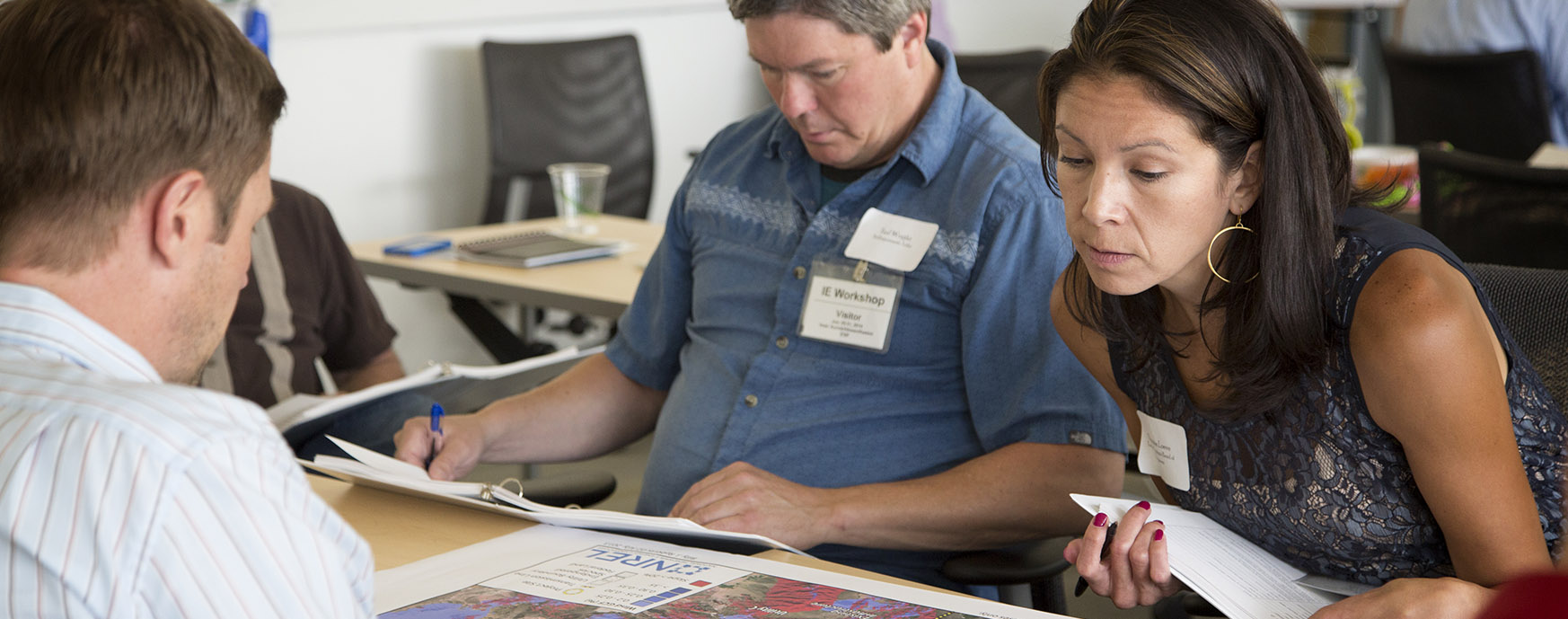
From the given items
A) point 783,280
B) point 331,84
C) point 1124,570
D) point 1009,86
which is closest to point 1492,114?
point 1009,86

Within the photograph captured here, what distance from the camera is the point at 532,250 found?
9.07 feet

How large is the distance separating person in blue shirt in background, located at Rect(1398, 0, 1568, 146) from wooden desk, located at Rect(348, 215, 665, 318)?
230cm

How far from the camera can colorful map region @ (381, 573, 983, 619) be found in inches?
40.2

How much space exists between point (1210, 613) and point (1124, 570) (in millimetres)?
131

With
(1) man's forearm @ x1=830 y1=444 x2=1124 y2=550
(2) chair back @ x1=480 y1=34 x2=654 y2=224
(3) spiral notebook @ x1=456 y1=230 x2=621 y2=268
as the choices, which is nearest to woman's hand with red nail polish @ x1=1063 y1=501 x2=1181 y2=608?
(1) man's forearm @ x1=830 y1=444 x2=1124 y2=550

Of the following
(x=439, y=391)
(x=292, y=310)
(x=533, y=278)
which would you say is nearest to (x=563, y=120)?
(x=533, y=278)

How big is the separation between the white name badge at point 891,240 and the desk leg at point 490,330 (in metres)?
1.43

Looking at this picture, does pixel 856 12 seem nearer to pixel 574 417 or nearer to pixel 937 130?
pixel 937 130

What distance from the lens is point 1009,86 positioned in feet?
10.9

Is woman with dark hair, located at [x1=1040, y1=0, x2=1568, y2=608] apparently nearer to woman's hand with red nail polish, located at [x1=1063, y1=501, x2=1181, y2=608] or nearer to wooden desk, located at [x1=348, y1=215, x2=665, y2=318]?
woman's hand with red nail polish, located at [x1=1063, y1=501, x2=1181, y2=608]

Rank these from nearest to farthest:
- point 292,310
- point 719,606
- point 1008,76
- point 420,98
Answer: point 719,606, point 292,310, point 1008,76, point 420,98

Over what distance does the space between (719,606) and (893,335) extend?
58 cm

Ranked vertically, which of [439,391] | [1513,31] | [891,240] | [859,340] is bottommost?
[439,391]

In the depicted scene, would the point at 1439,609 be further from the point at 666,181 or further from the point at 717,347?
the point at 666,181
